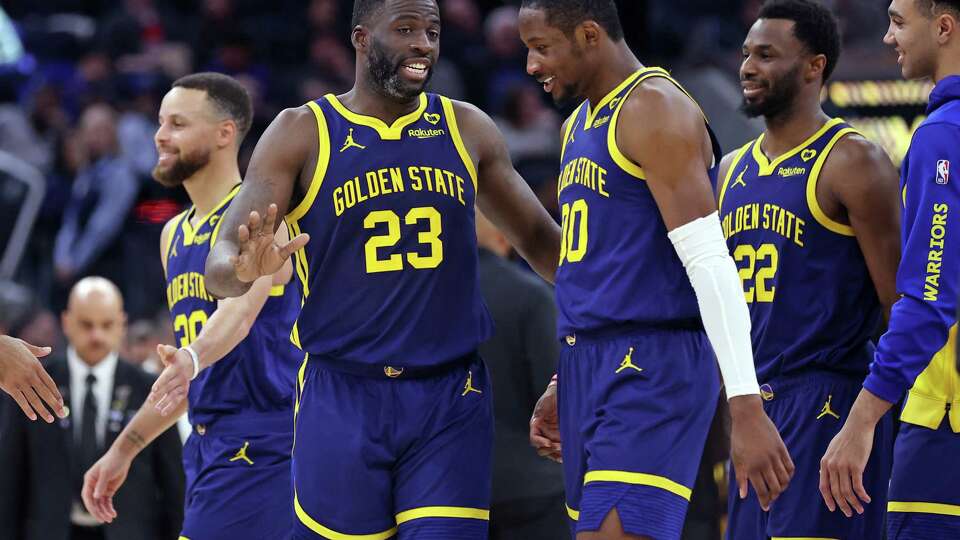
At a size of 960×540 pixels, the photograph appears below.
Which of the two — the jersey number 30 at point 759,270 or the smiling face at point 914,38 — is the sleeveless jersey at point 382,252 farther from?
the smiling face at point 914,38

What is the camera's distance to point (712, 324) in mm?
4863

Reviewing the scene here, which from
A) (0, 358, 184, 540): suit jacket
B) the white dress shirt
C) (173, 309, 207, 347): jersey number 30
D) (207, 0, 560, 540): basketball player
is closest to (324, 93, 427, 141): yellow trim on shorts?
(207, 0, 560, 540): basketball player

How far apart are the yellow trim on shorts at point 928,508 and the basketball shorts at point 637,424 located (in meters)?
0.81

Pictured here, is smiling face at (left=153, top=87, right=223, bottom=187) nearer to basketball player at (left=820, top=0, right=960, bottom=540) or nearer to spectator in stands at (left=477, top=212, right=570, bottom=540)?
spectator in stands at (left=477, top=212, right=570, bottom=540)

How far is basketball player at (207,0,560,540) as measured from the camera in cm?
525

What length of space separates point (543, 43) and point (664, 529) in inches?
66.5

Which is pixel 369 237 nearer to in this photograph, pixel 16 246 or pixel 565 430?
pixel 565 430

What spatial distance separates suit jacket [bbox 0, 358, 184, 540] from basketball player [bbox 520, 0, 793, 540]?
13.3 feet

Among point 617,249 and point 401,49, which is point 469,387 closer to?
point 617,249

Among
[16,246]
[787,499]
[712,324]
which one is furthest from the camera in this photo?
[16,246]

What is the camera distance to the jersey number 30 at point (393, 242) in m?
5.34

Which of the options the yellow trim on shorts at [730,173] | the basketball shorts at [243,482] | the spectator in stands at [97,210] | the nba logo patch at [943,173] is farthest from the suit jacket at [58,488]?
the nba logo patch at [943,173]

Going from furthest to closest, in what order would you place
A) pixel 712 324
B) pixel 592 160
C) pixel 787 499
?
pixel 787 499 → pixel 592 160 → pixel 712 324

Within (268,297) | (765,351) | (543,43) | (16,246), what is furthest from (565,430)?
(16,246)
